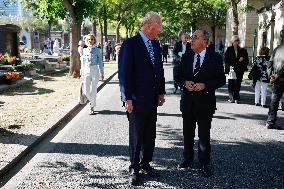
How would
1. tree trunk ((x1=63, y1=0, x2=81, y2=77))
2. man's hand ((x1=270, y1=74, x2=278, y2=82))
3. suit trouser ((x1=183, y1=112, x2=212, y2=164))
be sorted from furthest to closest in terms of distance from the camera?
tree trunk ((x1=63, y1=0, x2=81, y2=77))
man's hand ((x1=270, y1=74, x2=278, y2=82))
suit trouser ((x1=183, y1=112, x2=212, y2=164))

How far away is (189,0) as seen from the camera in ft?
136

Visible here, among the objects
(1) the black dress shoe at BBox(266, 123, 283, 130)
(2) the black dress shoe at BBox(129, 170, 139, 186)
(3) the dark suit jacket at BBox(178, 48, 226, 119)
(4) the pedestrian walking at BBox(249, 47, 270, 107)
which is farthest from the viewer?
(4) the pedestrian walking at BBox(249, 47, 270, 107)

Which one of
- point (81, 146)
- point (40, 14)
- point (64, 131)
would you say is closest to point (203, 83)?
point (81, 146)

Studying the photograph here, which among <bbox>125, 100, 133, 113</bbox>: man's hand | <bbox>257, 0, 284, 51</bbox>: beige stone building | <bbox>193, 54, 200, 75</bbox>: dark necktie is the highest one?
<bbox>257, 0, 284, 51</bbox>: beige stone building

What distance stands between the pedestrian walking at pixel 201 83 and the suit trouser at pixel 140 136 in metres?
0.59

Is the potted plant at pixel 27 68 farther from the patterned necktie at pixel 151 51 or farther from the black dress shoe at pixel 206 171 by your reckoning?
the black dress shoe at pixel 206 171

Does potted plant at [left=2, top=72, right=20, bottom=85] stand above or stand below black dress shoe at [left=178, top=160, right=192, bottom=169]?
above

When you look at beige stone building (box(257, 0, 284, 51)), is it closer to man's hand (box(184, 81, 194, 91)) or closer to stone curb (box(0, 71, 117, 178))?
stone curb (box(0, 71, 117, 178))

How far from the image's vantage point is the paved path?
5.13 metres

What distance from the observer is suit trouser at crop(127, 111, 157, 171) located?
16.6 feet

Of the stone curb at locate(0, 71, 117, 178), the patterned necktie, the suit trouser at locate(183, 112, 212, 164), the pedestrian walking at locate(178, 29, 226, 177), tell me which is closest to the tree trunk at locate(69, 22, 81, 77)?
the stone curb at locate(0, 71, 117, 178)

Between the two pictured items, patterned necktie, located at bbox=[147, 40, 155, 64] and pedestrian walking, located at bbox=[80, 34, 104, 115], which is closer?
patterned necktie, located at bbox=[147, 40, 155, 64]

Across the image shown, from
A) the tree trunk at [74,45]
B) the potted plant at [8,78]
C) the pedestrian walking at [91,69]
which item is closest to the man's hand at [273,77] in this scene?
the pedestrian walking at [91,69]

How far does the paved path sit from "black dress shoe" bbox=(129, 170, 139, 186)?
3.5 inches
